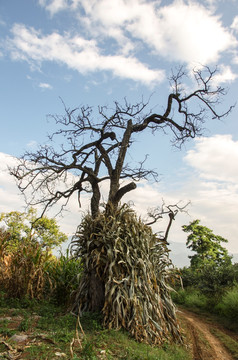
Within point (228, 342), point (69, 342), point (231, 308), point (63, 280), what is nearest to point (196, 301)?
point (231, 308)

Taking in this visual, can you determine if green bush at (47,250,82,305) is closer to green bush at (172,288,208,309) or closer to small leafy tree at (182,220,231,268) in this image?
green bush at (172,288,208,309)

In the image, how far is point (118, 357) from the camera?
359 centimetres

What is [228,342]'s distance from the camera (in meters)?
6.41

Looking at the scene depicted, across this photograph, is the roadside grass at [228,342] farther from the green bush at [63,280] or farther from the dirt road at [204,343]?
the green bush at [63,280]

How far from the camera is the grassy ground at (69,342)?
3324mm

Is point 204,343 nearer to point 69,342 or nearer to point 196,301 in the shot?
point 69,342

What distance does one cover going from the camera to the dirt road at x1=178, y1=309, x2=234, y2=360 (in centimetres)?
532

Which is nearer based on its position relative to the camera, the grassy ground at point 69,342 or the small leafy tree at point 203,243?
the grassy ground at point 69,342

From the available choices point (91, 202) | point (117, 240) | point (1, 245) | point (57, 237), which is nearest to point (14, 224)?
point (57, 237)

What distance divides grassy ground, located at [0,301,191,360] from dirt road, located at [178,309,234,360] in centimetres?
44

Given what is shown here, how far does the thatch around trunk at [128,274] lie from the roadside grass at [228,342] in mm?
1342

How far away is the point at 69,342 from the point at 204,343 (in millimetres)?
3825

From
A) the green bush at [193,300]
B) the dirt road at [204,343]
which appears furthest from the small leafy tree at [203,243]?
the dirt road at [204,343]

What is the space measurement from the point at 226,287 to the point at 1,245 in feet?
30.9
